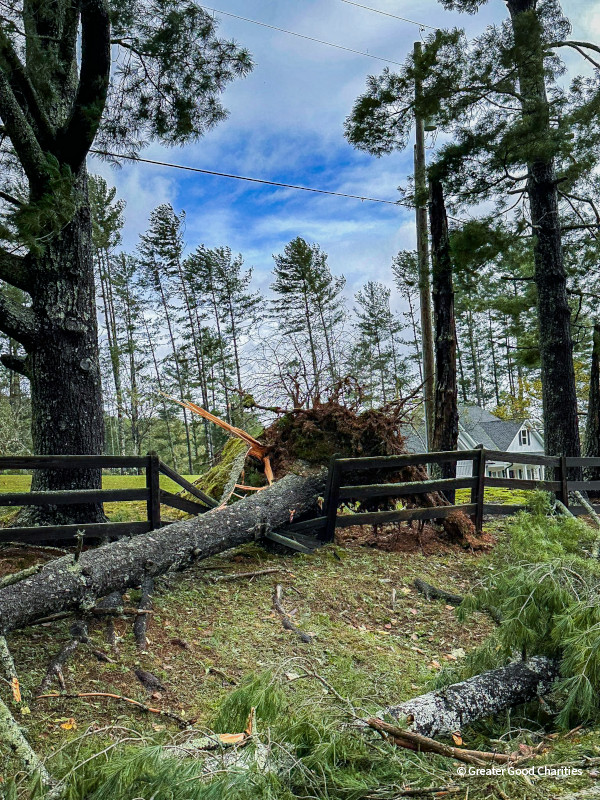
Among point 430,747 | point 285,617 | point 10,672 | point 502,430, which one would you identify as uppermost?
point 430,747

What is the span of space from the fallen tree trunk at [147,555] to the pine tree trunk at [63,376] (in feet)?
4.69

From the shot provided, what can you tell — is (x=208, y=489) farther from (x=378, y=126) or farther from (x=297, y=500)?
(x=378, y=126)

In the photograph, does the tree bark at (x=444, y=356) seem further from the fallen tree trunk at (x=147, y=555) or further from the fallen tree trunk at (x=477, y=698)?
the fallen tree trunk at (x=477, y=698)

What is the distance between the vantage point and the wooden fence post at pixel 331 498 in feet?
18.1

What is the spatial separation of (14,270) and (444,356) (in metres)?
5.80

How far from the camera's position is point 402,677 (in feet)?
10.6

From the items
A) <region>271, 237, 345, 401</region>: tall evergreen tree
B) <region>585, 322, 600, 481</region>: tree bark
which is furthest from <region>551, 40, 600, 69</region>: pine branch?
<region>271, 237, 345, 401</region>: tall evergreen tree

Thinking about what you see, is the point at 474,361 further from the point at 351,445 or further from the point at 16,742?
the point at 16,742

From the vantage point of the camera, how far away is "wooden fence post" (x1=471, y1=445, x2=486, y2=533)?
6.40 m

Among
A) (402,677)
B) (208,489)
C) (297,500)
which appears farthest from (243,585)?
(208,489)

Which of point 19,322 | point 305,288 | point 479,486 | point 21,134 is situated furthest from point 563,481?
point 305,288

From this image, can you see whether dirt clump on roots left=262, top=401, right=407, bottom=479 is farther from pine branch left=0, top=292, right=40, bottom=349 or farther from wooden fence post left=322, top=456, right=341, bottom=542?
pine branch left=0, top=292, right=40, bottom=349

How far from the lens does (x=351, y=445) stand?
637 centimetres

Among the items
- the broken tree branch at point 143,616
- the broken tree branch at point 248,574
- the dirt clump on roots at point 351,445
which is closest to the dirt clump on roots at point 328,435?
the dirt clump on roots at point 351,445
